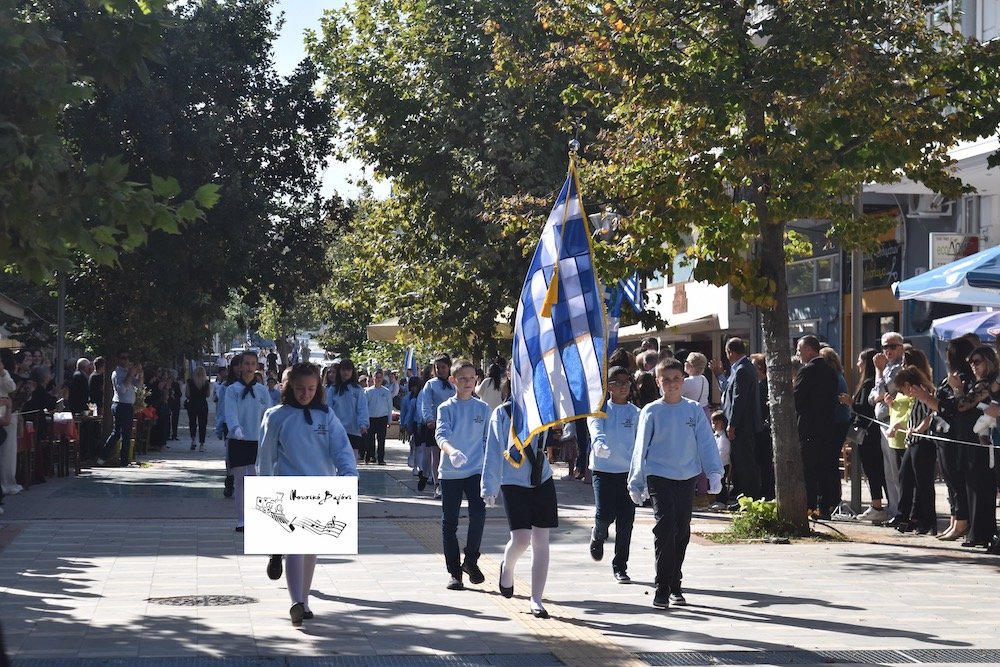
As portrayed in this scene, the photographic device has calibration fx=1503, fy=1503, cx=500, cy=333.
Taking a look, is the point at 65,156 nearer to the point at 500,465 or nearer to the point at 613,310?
the point at 500,465

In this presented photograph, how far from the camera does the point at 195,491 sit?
1950cm

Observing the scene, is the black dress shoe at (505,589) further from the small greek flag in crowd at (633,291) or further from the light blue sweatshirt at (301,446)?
the small greek flag in crowd at (633,291)

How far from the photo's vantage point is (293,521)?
8.84m

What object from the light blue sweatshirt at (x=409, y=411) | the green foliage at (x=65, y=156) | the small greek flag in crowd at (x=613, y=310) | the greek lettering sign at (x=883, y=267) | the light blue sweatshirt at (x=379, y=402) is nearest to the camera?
the green foliage at (x=65, y=156)

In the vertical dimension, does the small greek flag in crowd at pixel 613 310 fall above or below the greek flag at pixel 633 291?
below

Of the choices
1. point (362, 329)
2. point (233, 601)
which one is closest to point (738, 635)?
point (233, 601)

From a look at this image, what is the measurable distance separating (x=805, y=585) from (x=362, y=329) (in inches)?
2052

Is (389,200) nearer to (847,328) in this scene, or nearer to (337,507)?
(847,328)

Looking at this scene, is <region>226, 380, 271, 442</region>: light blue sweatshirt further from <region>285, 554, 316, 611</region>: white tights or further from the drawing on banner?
Answer: the drawing on banner

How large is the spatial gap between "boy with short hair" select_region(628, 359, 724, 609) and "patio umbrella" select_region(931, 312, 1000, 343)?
26.6 ft

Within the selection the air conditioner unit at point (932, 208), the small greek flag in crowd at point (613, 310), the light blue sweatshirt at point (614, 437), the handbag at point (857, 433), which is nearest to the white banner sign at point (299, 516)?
the light blue sweatshirt at point (614, 437)

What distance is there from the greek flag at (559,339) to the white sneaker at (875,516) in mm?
7121

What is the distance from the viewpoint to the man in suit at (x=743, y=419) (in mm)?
16609

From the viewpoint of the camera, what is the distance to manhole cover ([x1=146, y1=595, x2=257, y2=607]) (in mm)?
9938
